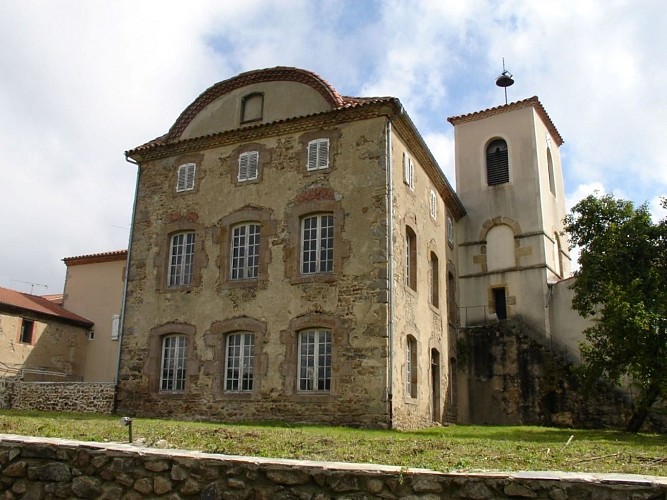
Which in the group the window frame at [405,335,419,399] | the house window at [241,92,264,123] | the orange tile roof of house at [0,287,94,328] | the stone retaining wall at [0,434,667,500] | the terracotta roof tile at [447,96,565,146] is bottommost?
the stone retaining wall at [0,434,667,500]

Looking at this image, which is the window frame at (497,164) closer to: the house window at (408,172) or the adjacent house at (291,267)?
the adjacent house at (291,267)

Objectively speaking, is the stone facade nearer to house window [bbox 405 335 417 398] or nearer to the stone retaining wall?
house window [bbox 405 335 417 398]

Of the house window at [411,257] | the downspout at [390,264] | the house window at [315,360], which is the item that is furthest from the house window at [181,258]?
the house window at [411,257]

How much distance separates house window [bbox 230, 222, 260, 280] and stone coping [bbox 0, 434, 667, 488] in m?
10.4

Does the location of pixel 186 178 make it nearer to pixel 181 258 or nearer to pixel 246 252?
pixel 181 258

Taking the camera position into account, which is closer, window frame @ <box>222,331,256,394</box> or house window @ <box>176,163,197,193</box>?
window frame @ <box>222,331,256,394</box>

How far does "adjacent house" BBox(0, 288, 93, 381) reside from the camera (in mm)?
22234

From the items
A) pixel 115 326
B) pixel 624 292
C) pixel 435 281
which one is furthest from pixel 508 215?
pixel 115 326

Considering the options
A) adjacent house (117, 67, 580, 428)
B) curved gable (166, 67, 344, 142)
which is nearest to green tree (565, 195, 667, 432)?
adjacent house (117, 67, 580, 428)

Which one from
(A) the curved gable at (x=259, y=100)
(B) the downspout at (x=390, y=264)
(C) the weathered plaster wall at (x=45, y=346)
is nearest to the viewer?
(B) the downspout at (x=390, y=264)

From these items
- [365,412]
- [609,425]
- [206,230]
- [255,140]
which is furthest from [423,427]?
[255,140]

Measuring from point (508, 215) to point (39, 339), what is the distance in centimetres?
1776

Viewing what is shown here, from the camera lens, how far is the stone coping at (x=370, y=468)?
494 cm

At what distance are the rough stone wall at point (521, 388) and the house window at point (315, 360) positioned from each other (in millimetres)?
6884
